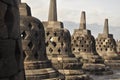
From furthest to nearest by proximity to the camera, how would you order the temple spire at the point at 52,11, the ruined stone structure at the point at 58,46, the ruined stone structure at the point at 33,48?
1. the temple spire at the point at 52,11
2. the ruined stone structure at the point at 58,46
3. the ruined stone structure at the point at 33,48

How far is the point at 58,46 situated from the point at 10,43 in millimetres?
10288

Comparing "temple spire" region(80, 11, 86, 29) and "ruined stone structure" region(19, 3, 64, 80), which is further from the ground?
"temple spire" region(80, 11, 86, 29)

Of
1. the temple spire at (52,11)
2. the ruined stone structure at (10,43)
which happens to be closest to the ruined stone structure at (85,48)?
the temple spire at (52,11)

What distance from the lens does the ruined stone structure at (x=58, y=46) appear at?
47.8 ft

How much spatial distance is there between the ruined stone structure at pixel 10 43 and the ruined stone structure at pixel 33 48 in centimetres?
479

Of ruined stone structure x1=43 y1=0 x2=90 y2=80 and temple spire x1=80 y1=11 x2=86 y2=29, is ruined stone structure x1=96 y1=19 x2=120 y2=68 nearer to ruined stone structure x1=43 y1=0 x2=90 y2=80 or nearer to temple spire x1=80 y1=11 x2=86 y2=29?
temple spire x1=80 y1=11 x2=86 y2=29

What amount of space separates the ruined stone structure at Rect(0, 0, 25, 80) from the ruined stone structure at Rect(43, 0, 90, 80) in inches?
370

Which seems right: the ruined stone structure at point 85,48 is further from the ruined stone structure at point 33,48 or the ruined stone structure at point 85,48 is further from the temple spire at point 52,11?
the ruined stone structure at point 33,48

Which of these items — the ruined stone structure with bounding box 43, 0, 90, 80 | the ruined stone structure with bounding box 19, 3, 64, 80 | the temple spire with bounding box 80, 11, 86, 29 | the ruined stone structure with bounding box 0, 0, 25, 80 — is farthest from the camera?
the temple spire with bounding box 80, 11, 86, 29

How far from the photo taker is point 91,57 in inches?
805

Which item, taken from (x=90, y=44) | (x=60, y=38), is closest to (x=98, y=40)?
(x=90, y=44)

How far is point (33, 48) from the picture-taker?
33.7ft

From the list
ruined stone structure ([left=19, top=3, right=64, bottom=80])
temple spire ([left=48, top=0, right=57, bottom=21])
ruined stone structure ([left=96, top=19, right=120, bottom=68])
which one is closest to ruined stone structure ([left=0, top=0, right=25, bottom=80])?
ruined stone structure ([left=19, top=3, right=64, bottom=80])

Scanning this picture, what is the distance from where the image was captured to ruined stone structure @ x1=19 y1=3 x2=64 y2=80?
32.8 ft
